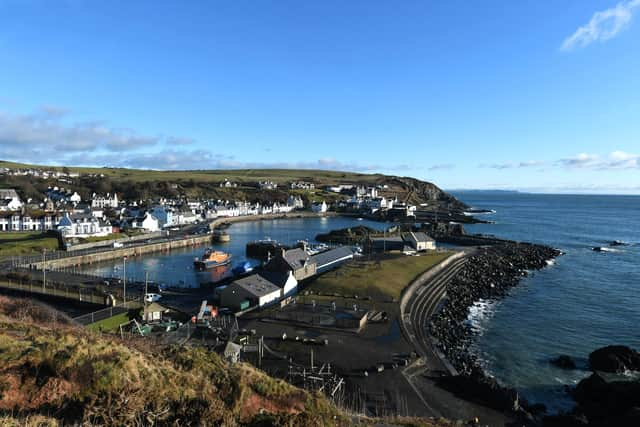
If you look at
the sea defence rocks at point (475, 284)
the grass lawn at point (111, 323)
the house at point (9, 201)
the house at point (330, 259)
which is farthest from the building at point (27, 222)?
the sea defence rocks at point (475, 284)

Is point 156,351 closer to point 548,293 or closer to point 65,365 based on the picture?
point 65,365

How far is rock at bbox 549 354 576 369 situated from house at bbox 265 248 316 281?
20.0 metres

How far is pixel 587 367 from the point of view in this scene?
2347cm

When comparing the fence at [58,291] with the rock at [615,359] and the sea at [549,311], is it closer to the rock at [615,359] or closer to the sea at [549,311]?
the sea at [549,311]

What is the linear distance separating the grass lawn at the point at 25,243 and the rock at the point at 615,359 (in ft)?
186

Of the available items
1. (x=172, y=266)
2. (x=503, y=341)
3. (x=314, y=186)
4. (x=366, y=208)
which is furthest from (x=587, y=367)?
(x=314, y=186)

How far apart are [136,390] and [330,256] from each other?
37.0m

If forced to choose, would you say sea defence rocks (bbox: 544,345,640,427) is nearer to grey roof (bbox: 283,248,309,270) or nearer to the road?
the road

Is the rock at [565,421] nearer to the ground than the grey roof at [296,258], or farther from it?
nearer to the ground

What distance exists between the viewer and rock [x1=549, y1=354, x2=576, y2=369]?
76.9 feet

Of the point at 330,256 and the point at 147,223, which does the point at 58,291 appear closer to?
the point at 330,256

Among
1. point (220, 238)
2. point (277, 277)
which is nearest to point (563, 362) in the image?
point (277, 277)

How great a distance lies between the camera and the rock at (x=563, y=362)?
922 inches

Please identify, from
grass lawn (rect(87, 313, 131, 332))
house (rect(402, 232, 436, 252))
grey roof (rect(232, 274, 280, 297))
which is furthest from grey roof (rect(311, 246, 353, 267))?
grass lawn (rect(87, 313, 131, 332))
